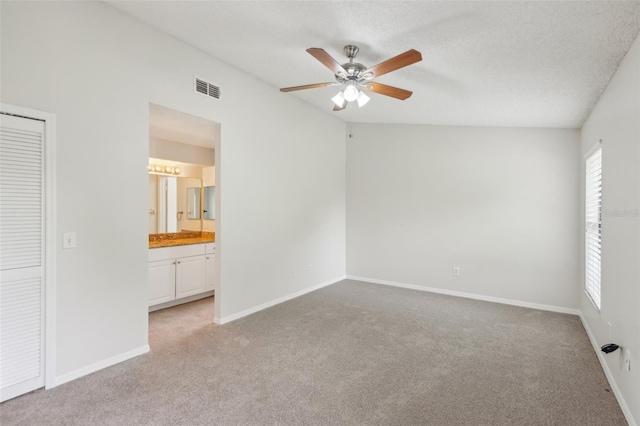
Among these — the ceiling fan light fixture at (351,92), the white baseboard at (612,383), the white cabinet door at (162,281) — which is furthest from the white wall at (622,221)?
the white cabinet door at (162,281)

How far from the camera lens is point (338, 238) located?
5836mm

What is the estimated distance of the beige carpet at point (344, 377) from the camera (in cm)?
212

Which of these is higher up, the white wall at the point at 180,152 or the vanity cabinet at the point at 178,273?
the white wall at the point at 180,152

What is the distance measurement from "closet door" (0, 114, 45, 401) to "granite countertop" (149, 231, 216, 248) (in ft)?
6.33

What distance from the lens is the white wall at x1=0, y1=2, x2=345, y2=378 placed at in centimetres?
236

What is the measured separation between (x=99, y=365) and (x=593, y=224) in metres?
4.76

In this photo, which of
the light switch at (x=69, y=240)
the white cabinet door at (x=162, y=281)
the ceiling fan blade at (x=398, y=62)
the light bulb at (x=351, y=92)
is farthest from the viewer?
the white cabinet door at (x=162, y=281)

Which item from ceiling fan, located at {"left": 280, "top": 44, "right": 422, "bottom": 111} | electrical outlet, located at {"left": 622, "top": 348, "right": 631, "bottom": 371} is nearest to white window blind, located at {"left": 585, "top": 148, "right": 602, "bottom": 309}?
electrical outlet, located at {"left": 622, "top": 348, "right": 631, "bottom": 371}

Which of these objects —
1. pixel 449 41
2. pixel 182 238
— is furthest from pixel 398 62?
pixel 182 238

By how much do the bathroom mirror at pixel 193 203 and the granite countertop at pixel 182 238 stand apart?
28cm

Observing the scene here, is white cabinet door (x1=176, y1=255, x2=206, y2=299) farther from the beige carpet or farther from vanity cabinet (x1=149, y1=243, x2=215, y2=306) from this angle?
the beige carpet

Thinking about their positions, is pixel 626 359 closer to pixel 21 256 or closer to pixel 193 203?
pixel 21 256

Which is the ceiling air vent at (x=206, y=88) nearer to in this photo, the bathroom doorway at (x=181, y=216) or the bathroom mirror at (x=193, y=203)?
the bathroom doorway at (x=181, y=216)

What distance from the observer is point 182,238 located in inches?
203
